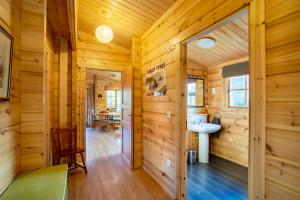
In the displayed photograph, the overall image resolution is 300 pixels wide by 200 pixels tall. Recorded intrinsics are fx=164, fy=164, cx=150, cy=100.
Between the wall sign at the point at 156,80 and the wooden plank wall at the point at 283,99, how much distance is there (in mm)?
→ 1512

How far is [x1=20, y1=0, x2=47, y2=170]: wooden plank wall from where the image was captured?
154 cm

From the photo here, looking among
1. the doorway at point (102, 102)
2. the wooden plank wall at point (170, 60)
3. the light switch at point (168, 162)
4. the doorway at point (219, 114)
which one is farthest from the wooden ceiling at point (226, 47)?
the doorway at point (102, 102)

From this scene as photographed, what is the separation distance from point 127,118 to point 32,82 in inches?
82.8

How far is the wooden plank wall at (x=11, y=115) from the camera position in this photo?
121 centimetres

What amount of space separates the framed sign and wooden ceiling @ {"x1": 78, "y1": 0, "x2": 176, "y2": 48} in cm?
168

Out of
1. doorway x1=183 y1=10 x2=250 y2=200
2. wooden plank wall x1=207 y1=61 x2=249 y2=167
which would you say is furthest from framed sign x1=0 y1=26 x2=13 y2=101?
wooden plank wall x1=207 y1=61 x2=249 y2=167

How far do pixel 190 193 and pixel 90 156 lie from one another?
2576 millimetres

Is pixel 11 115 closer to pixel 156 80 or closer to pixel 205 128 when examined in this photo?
pixel 156 80

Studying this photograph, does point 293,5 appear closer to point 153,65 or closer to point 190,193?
point 153,65

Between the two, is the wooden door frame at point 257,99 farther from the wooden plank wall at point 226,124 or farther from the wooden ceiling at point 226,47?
the wooden plank wall at point 226,124

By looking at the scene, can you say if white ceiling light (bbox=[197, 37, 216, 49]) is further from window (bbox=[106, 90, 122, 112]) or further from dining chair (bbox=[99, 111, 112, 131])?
window (bbox=[106, 90, 122, 112])

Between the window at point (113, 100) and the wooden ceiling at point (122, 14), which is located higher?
the wooden ceiling at point (122, 14)

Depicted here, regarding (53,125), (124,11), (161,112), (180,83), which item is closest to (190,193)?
(161,112)

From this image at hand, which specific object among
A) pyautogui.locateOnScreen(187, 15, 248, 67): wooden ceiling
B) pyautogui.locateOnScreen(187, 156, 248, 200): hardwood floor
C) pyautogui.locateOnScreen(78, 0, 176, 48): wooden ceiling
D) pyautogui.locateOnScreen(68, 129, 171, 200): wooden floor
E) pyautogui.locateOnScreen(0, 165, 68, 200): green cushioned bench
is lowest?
pyautogui.locateOnScreen(68, 129, 171, 200): wooden floor
